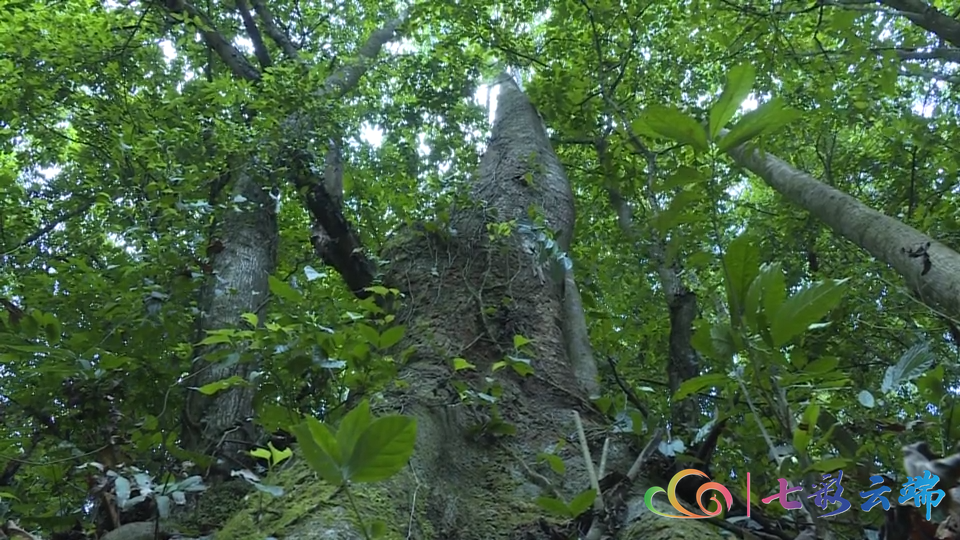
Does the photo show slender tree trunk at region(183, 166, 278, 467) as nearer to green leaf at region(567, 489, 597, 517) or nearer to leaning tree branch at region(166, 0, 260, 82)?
green leaf at region(567, 489, 597, 517)

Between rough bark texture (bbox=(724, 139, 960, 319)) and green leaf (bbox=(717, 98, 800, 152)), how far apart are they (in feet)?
2.77

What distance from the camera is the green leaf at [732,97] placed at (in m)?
0.90

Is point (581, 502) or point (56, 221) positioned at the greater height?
point (56, 221)

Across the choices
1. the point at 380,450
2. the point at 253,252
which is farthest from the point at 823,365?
the point at 253,252

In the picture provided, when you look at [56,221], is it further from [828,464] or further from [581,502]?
[828,464]

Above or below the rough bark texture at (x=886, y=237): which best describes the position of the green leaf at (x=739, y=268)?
below

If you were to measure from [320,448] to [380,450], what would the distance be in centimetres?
9

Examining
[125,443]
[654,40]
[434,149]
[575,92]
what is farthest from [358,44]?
[125,443]

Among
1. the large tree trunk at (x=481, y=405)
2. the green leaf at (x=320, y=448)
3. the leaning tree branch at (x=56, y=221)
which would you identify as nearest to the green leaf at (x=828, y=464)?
the large tree trunk at (x=481, y=405)

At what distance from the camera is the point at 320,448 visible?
894 mm

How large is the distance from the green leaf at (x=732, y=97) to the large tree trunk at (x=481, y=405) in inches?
32.3

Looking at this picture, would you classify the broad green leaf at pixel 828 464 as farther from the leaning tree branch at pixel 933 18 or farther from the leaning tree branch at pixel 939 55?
the leaning tree branch at pixel 939 55

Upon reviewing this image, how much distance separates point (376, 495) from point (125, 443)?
0.98 m

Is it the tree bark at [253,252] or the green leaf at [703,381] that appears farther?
the tree bark at [253,252]
